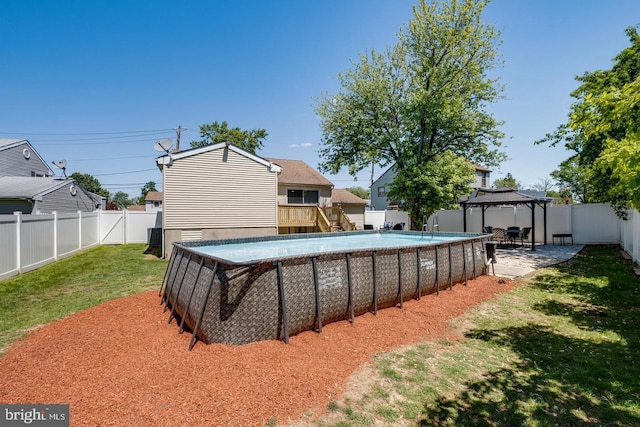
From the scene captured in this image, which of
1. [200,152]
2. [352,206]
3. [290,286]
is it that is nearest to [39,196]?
[200,152]

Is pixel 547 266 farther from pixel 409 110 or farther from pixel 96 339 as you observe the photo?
pixel 96 339

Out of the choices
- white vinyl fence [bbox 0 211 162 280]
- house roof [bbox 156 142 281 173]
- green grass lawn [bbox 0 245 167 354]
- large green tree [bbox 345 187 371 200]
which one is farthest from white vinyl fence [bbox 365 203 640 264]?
large green tree [bbox 345 187 371 200]

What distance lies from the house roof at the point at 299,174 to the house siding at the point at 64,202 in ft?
43.3

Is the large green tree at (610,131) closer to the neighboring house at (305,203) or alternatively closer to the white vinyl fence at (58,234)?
the neighboring house at (305,203)

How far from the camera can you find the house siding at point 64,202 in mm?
16328

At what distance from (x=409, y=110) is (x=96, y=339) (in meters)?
15.3

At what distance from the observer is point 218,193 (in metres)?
13.6

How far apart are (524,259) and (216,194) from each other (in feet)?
44.0

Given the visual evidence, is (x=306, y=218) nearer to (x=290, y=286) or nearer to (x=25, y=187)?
(x=290, y=286)

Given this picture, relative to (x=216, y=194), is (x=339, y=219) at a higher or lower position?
lower

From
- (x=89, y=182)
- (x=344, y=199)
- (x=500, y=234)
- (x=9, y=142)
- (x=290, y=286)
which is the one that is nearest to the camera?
(x=290, y=286)

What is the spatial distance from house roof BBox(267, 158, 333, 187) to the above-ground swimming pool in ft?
44.4

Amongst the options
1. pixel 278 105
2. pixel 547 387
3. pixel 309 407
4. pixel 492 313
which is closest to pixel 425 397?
pixel 309 407

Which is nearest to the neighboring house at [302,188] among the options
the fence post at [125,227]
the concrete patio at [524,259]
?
the fence post at [125,227]
